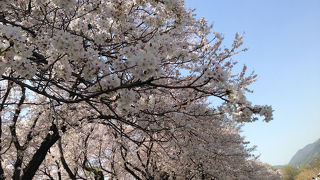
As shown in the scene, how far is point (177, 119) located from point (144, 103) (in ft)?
3.34

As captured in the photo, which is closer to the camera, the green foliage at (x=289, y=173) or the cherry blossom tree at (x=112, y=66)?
the cherry blossom tree at (x=112, y=66)

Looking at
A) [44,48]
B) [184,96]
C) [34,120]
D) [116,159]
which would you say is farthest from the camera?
[116,159]

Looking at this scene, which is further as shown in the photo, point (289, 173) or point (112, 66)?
point (289, 173)

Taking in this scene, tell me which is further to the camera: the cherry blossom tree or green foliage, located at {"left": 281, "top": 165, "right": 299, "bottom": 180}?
green foliage, located at {"left": 281, "top": 165, "right": 299, "bottom": 180}

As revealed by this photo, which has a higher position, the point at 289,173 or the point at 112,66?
the point at 289,173

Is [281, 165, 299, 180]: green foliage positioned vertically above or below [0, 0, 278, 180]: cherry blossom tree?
above

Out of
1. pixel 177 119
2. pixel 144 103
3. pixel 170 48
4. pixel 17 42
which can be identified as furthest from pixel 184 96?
pixel 17 42

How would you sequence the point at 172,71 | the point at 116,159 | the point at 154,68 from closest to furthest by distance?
the point at 154,68 < the point at 172,71 < the point at 116,159

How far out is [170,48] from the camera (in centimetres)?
369

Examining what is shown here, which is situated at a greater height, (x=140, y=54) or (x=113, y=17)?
(x=113, y=17)

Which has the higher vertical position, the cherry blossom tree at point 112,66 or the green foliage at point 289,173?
the green foliage at point 289,173

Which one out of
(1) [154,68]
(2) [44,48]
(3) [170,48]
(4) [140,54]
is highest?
(2) [44,48]

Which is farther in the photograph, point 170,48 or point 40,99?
point 40,99

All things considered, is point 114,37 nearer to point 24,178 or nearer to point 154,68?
point 154,68
